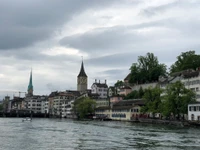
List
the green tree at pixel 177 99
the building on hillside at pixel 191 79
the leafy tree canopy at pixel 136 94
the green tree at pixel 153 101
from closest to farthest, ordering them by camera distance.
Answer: the green tree at pixel 177 99, the green tree at pixel 153 101, the building on hillside at pixel 191 79, the leafy tree canopy at pixel 136 94

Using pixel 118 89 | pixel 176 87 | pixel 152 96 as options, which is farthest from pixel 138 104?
pixel 118 89

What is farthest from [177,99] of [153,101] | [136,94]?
[136,94]

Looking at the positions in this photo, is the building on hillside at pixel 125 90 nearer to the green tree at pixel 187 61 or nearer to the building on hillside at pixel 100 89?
the green tree at pixel 187 61

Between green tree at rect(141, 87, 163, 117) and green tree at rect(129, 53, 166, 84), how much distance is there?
3303cm

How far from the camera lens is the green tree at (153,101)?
287 feet

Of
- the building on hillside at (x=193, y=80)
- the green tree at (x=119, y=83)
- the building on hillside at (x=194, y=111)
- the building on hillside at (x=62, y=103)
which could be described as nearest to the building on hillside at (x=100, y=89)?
the building on hillside at (x=62, y=103)

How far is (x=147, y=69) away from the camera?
12838 cm

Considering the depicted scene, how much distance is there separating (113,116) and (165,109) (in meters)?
45.2

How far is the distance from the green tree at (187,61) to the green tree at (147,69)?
6.59 meters

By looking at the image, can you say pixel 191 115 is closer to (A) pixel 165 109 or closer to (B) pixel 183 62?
(A) pixel 165 109

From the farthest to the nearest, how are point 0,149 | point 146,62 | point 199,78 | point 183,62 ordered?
point 146,62
point 183,62
point 199,78
point 0,149

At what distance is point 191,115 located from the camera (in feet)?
261

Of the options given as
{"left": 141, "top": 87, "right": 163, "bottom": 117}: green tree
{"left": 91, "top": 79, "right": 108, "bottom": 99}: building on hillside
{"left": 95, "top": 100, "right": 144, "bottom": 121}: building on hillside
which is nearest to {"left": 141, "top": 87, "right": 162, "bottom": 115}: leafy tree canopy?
{"left": 141, "top": 87, "right": 163, "bottom": 117}: green tree

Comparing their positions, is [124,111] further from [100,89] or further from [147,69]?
[100,89]
